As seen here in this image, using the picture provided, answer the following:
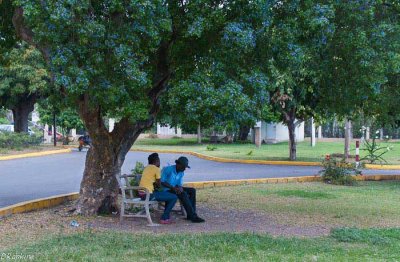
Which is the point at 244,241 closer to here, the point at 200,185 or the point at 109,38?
the point at 109,38

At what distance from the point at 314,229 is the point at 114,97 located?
3.83 meters

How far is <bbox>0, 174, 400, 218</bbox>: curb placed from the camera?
1023 centimetres

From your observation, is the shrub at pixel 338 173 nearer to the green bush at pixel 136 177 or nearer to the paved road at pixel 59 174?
the paved road at pixel 59 174

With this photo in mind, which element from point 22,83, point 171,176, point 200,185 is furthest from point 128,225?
point 22,83

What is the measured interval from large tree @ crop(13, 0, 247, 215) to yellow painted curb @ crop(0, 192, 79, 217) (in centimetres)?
221

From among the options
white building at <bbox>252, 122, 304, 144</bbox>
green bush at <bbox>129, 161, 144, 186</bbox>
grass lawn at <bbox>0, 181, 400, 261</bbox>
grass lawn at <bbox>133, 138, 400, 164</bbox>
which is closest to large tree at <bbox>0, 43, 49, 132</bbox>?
grass lawn at <bbox>133, 138, 400, 164</bbox>

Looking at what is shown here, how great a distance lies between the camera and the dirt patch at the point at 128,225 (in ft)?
27.8

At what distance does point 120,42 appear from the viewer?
8.19 metres

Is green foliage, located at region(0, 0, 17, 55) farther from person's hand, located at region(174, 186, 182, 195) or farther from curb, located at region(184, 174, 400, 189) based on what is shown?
curb, located at region(184, 174, 400, 189)

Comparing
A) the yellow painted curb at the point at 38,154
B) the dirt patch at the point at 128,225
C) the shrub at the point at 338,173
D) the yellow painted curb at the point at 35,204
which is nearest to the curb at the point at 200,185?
the yellow painted curb at the point at 35,204

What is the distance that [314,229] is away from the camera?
356 inches

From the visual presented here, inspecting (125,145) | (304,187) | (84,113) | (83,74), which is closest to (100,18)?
(83,74)

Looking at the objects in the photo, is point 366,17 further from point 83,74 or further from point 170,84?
point 83,74

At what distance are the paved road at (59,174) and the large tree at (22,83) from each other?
4379 millimetres
